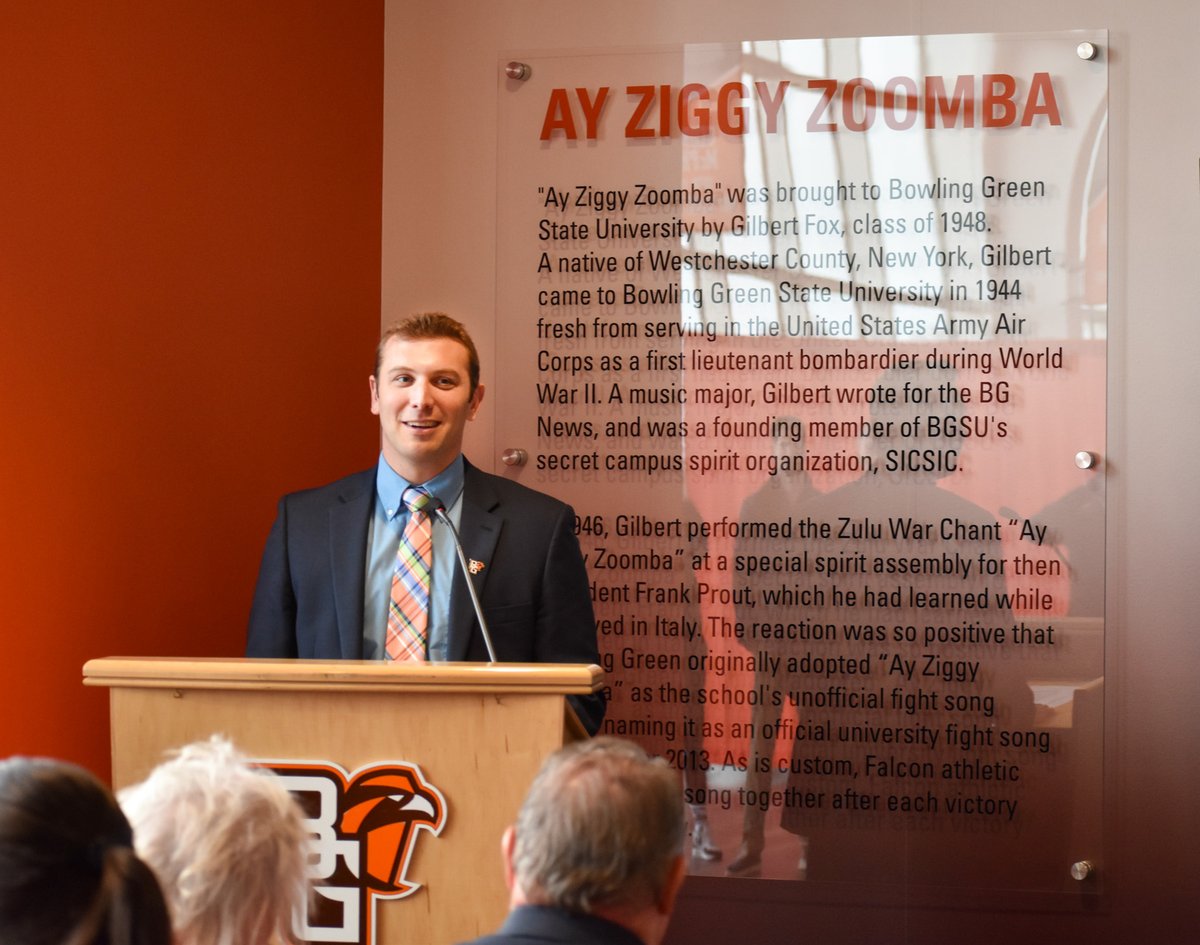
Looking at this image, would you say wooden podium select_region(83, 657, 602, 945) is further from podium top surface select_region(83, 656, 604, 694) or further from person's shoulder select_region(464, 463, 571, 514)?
person's shoulder select_region(464, 463, 571, 514)

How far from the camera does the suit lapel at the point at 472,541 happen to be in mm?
2551

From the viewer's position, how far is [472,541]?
108 inches

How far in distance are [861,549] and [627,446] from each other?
0.68 meters

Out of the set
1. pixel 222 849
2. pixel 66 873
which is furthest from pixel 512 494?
pixel 66 873

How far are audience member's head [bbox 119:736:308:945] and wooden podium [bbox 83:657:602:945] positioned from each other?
430 mm

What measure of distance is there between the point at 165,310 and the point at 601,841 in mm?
1960

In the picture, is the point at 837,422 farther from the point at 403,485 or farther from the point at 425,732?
the point at 425,732

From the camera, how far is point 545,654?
2.76m

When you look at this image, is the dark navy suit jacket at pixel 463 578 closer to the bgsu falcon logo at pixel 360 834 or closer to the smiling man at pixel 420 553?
the smiling man at pixel 420 553

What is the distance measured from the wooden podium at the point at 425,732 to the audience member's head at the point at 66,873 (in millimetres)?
791

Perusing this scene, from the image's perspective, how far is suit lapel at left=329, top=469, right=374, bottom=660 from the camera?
103 inches

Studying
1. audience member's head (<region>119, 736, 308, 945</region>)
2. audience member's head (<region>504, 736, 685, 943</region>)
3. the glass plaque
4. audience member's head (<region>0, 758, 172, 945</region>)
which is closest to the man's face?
the glass plaque

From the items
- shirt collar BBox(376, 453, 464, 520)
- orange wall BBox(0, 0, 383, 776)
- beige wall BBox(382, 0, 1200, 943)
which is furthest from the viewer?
beige wall BBox(382, 0, 1200, 943)

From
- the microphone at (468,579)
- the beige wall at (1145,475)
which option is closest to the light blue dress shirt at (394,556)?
the microphone at (468,579)
